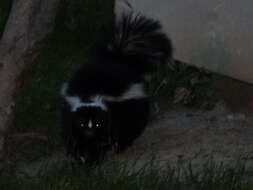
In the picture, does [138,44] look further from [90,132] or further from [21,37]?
[21,37]

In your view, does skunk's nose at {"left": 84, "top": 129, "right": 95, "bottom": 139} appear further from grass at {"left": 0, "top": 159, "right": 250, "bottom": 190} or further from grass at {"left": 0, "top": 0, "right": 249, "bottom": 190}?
grass at {"left": 0, "top": 159, "right": 250, "bottom": 190}

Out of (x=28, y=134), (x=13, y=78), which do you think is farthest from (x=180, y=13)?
(x=13, y=78)

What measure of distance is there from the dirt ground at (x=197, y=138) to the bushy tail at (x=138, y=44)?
2.18ft

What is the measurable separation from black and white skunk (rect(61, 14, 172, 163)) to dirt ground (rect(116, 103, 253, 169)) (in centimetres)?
24

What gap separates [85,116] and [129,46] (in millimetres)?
958

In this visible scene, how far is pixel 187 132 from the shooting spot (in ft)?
24.4

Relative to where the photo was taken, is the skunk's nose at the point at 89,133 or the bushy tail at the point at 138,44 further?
the bushy tail at the point at 138,44

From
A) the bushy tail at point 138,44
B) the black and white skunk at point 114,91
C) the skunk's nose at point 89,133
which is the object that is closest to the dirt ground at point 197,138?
the black and white skunk at point 114,91

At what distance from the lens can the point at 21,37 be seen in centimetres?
568

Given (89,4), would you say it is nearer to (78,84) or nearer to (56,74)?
(56,74)

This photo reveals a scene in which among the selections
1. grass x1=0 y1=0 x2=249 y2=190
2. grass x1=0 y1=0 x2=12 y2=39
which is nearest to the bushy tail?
grass x1=0 y1=0 x2=249 y2=190

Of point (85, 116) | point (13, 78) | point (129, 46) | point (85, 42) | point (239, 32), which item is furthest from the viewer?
point (85, 42)

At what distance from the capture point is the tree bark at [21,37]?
5652 millimetres

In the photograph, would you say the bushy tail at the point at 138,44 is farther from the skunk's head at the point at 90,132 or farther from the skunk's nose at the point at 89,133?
the skunk's nose at the point at 89,133
